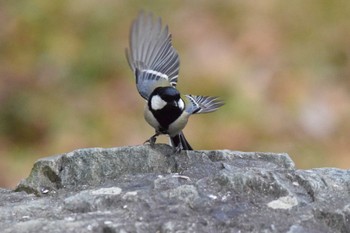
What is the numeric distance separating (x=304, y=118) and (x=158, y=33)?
204 centimetres

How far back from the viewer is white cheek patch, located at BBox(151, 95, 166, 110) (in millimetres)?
2985

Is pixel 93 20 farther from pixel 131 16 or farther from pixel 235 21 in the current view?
pixel 235 21

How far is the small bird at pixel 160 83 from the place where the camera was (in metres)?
3.01

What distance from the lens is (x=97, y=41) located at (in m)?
5.49

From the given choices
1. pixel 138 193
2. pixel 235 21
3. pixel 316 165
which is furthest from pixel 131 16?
pixel 138 193

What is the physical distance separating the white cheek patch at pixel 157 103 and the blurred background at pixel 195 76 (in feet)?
5.42

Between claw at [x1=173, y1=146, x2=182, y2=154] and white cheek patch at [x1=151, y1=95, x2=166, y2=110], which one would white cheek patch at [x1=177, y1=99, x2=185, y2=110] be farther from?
claw at [x1=173, y1=146, x2=182, y2=154]

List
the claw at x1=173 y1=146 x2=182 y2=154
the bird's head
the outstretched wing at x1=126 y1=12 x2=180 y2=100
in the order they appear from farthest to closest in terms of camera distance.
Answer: the outstretched wing at x1=126 y1=12 x2=180 y2=100, the bird's head, the claw at x1=173 y1=146 x2=182 y2=154

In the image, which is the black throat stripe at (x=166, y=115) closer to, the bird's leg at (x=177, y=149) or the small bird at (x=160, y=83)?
the small bird at (x=160, y=83)

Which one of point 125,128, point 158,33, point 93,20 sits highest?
point 93,20

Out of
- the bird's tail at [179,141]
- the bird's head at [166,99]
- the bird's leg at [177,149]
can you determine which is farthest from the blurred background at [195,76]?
the bird's leg at [177,149]

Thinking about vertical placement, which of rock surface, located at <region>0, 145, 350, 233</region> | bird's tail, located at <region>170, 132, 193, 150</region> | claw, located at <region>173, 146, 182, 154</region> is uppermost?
bird's tail, located at <region>170, 132, 193, 150</region>

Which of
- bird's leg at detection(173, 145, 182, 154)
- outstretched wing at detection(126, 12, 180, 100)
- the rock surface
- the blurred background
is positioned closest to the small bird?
outstretched wing at detection(126, 12, 180, 100)

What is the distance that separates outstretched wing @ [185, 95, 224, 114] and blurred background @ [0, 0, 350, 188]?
57.6 inches
